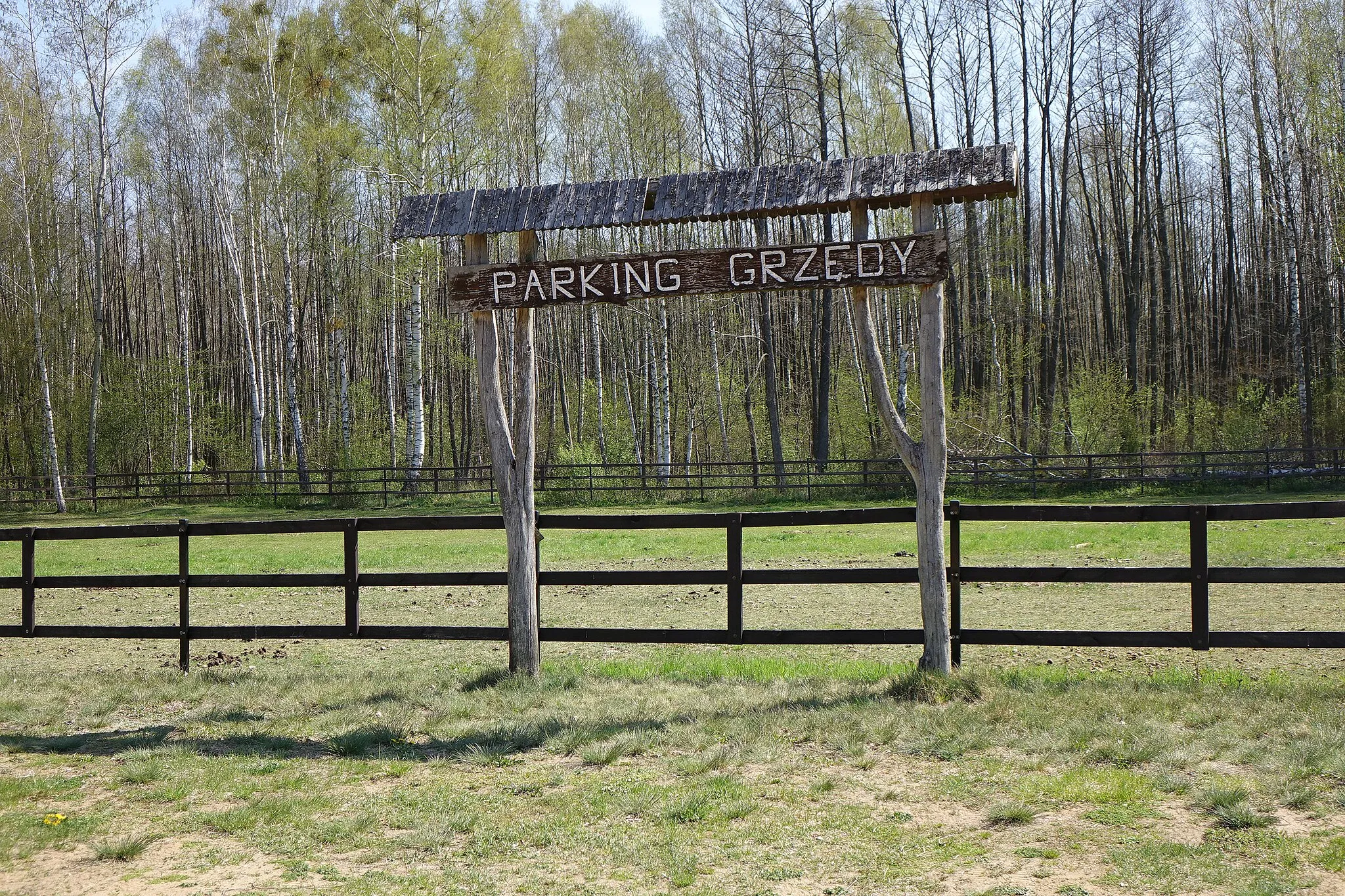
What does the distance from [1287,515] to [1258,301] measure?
37.3 m

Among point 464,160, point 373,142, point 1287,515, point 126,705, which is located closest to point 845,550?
point 1287,515

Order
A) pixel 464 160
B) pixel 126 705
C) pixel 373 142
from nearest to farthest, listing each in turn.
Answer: pixel 126 705, pixel 464 160, pixel 373 142

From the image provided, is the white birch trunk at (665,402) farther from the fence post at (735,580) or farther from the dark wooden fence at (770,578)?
the fence post at (735,580)

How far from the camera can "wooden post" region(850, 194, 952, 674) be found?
7312mm

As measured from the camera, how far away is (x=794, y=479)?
33031 mm

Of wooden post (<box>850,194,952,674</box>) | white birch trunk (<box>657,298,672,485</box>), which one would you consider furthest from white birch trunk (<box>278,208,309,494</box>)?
wooden post (<box>850,194,952,674</box>)

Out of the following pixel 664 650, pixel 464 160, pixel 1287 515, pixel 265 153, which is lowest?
pixel 664 650

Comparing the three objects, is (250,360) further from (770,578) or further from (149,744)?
(770,578)

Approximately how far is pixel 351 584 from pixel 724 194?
4.50 m

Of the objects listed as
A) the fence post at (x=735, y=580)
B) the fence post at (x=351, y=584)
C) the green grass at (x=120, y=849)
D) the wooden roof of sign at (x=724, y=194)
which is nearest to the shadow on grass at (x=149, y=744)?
the green grass at (x=120, y=849)

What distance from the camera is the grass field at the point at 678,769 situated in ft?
14.1

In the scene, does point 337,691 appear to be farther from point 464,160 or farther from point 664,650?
point 464,160

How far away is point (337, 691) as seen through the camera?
7828mm

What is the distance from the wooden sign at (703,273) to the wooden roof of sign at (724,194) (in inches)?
12.2
